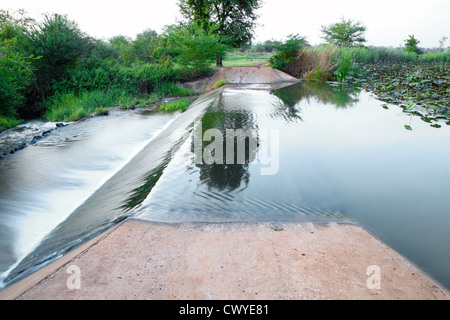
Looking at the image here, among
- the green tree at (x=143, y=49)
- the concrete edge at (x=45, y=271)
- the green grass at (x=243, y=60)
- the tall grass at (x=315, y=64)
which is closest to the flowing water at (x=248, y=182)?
the concrete edge at (x=45, y=271)

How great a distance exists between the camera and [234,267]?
6.88ft

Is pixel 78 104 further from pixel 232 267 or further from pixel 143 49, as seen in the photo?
pixel 143 49

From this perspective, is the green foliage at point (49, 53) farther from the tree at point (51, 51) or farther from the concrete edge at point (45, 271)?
the concrete edge at point (45, 271)

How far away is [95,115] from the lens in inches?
419

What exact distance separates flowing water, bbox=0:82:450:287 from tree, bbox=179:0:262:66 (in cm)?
1064

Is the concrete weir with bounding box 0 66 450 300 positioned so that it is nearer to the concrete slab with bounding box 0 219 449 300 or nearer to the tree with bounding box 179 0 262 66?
the concrete slab with bounding box 0 219 449 300

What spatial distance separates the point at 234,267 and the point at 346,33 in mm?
25720

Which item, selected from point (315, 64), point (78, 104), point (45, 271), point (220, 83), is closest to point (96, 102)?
point (78, 104)

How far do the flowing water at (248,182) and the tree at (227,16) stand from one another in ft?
34.9

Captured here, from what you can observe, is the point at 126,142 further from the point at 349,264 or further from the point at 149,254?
the point at 349,264

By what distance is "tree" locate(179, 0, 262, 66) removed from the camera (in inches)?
626

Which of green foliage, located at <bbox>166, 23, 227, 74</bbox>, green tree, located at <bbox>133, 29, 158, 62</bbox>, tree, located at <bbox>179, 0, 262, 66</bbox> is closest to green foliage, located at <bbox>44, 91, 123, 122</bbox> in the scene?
green foliage, located at <bbox>166, 23, 227, 74</bbox>

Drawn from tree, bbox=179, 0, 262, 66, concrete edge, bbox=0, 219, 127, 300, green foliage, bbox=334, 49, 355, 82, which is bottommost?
concrete edge, bbox=0, 219, 127, 300

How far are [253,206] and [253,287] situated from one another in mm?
1229
